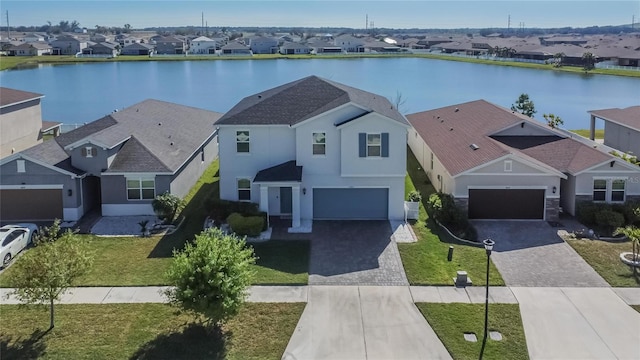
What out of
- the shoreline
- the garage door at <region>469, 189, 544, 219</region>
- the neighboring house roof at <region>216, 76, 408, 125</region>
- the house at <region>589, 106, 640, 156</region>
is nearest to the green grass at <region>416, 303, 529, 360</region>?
the garage door at <region>469, 189, 544, 219</region>

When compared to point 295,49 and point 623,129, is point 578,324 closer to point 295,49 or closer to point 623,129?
point 623,129

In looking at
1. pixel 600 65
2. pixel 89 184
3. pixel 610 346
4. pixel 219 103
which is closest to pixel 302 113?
pixel 89 184

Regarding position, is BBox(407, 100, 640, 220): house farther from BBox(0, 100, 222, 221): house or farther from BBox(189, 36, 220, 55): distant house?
BBox(189, 36, 220, 55): distant house

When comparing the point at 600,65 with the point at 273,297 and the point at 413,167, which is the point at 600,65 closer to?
the point at 413,167

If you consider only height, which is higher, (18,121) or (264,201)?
(18,121)

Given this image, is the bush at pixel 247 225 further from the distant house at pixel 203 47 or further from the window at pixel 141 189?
the distant house at pixel 203 47

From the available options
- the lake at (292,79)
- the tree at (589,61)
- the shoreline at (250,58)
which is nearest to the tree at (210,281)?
the lake at (292,79)

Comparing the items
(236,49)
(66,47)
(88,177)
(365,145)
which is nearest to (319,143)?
(365,145)
